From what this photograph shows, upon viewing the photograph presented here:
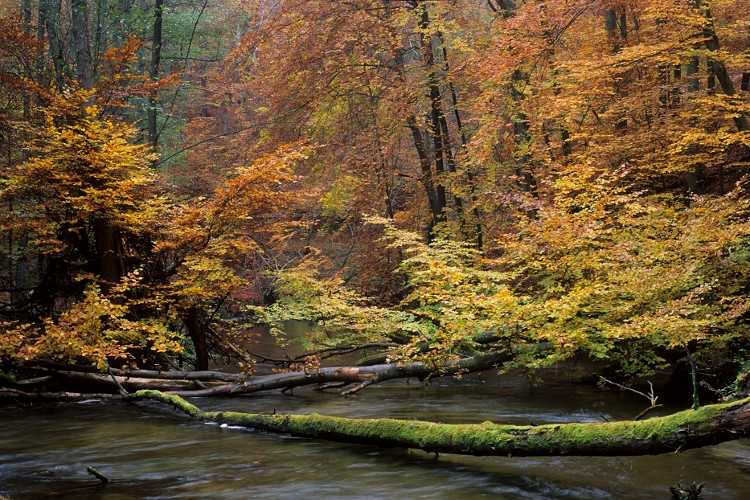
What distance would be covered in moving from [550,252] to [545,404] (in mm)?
2516

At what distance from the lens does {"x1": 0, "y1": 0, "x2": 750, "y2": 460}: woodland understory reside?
26.6ft

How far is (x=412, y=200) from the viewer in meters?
20.5

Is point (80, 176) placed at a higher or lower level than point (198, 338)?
higher

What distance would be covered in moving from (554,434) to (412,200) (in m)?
15.8

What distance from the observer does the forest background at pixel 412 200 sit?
321 inches

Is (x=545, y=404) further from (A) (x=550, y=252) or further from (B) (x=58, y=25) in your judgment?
(B) (x=58, y=25)

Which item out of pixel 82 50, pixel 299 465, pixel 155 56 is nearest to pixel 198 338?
pixel 82 50

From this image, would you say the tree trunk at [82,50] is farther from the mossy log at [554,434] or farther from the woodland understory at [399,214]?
the mossy log at [554,434]

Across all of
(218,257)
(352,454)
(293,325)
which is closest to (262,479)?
(352,454)

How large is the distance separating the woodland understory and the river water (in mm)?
622

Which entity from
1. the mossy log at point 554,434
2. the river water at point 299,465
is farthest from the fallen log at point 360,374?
the mossy log at point 554,434

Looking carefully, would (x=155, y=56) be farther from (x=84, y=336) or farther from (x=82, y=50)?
(x=84, y=336)

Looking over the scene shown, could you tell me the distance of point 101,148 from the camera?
34.2 ft

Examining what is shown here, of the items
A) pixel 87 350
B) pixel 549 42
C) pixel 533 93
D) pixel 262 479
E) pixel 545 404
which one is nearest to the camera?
pixel 262 479
